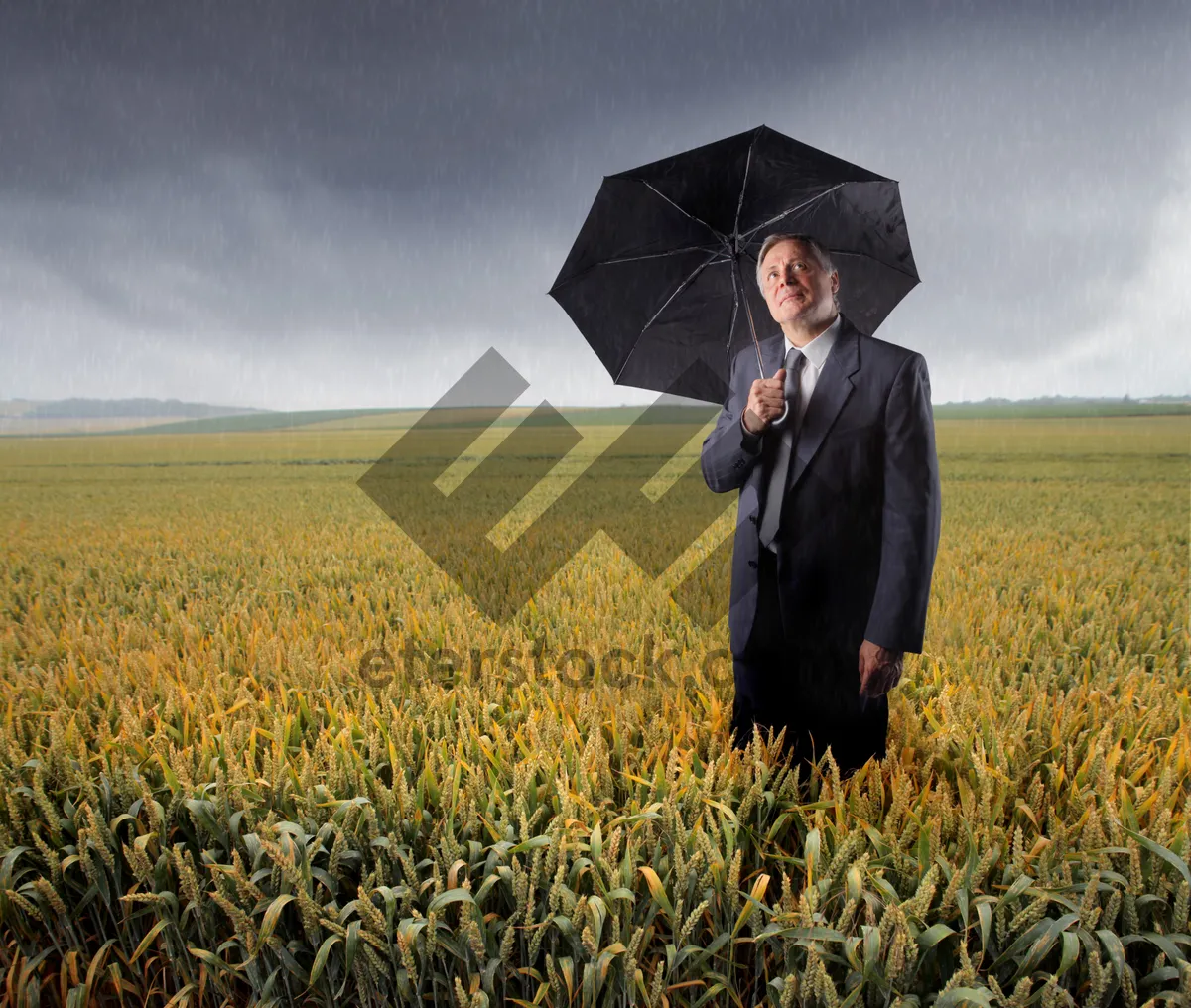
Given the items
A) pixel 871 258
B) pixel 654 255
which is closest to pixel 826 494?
pixel 871 258

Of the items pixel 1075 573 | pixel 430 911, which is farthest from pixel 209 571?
pixel 1075 573

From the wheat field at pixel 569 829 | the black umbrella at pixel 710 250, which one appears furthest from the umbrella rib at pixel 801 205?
the wheat field at pixel 569 829

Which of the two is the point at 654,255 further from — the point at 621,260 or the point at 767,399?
the point at 767,399

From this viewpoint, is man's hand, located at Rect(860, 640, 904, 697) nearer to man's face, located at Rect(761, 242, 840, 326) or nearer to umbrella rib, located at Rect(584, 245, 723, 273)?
man's face, located at Rect(761, 242, 840, 326)

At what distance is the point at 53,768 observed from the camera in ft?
8.61

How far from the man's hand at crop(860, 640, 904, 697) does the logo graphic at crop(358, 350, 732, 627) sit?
45.1 inches

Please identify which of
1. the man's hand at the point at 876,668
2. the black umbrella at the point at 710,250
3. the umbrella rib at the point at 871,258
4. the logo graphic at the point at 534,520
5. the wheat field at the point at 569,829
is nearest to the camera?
the wheat field at the point at 569,829

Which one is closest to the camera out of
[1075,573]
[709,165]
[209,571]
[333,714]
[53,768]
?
[709,165]

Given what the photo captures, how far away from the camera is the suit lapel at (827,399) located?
2.04 meters

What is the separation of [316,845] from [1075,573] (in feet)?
21.0

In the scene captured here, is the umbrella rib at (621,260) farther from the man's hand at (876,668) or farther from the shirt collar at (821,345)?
the man's hand at (876,668)

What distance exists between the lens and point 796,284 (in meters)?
2.02

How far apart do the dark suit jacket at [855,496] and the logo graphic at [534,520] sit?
58 cm

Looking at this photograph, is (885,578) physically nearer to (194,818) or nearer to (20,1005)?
(194,818)
